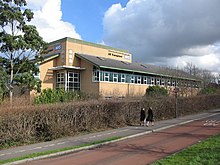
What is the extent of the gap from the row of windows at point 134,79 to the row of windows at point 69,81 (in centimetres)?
370

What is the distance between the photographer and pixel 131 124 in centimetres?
2155

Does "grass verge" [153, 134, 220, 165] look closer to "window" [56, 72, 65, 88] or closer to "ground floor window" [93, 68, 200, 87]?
"ground floor window" [93, 68, 200, 87]

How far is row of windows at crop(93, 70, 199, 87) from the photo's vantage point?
40550 mm

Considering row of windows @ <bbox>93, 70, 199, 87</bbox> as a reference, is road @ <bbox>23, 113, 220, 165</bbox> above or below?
below

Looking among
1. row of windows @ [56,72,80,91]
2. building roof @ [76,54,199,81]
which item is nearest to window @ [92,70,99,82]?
building roof @ [76,54,199,81]

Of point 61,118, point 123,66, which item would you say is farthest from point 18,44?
point 123,66

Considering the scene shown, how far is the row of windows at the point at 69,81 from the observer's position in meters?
41.9

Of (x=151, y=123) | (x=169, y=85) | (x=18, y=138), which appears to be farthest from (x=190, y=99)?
(x=18, y=138)

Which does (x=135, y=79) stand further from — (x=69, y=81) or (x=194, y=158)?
(x=194, y=158)

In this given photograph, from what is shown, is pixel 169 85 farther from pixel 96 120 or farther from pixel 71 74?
pixel 96 120

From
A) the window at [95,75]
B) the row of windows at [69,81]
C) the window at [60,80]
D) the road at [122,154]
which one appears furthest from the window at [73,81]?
the road at [122,154]

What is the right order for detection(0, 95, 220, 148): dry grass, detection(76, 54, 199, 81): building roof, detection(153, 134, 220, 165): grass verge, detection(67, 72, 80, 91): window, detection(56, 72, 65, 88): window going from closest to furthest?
detection(153, 134, 220, 165): grass verge, detection(0, 95, 220, 148): dry grass, detection(76, 54, 199, 81): building roof, detection(67, 72, 80, 91): window, detection(56, 72, 65, 88): window

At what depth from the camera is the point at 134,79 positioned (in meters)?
46.1

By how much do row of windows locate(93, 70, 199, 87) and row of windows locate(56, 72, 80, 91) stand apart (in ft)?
12.1
